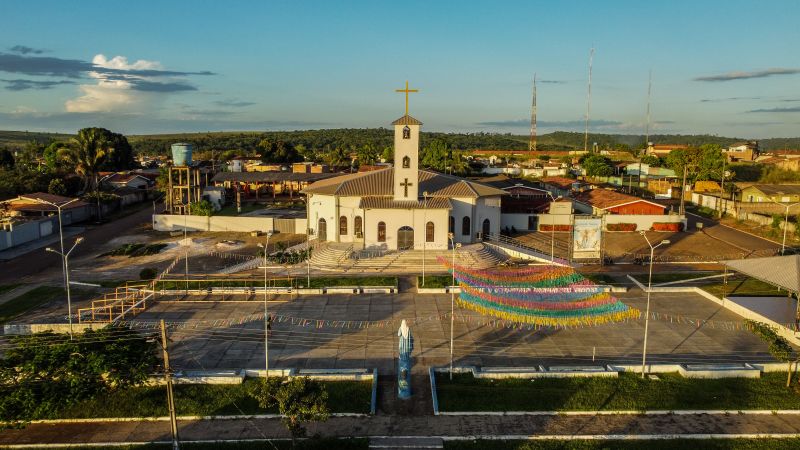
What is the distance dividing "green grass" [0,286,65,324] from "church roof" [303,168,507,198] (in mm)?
22762

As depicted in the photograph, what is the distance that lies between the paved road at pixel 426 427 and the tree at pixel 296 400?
1.84m

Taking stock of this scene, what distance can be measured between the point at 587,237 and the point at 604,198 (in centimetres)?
2330

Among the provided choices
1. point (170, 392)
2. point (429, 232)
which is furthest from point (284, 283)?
point (170, 392)

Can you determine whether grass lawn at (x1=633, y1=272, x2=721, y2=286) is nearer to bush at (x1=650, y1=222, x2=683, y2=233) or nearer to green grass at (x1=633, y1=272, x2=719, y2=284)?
green grass at (x1=633, y1=272, x2=719, y2=284)

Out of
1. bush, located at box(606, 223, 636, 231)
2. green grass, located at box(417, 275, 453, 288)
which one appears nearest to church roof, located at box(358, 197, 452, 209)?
green grass, located at box(417, 275, 453, 288)

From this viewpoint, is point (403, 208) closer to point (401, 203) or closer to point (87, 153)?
point (401, 203)

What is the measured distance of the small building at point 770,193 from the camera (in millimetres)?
71438

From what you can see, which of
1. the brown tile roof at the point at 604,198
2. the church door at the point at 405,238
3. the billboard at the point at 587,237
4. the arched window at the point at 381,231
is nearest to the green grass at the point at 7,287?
the arched window at the point at 381,231

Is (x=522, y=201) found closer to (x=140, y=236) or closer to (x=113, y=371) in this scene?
(x=140, y=236)

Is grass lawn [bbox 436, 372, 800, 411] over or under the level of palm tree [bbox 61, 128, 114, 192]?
under

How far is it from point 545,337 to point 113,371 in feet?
69.4

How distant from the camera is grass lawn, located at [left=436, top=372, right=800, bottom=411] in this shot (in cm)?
2227

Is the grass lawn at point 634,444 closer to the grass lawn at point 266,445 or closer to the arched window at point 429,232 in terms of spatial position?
the grass lawn at point 266,445

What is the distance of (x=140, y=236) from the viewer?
58531 millimetres
